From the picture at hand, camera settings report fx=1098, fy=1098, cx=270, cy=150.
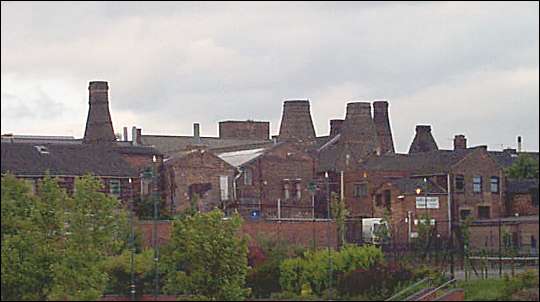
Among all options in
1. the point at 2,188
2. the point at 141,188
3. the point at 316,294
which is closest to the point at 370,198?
the point at 141,188

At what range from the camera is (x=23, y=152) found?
4109 cm

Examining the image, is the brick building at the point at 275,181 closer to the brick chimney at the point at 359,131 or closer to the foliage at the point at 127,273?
the brick chimney at the point at 359,131

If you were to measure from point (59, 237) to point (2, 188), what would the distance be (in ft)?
20.2

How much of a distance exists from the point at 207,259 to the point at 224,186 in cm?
2200

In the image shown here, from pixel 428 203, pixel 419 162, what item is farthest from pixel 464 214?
pixel 419 162

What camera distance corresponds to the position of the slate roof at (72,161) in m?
41.0

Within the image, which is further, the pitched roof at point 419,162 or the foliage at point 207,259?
the pitched roof at point 419,162

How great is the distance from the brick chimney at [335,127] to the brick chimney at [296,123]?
130 centimetres

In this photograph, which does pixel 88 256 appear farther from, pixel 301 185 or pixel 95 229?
pixel 301 185

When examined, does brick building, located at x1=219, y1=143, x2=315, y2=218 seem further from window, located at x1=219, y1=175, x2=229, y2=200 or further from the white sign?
the white sign

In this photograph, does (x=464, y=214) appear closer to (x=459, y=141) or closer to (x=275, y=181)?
(x=275, y=181)

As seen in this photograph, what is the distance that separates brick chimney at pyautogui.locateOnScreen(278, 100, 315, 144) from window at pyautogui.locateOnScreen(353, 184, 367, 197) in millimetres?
15050

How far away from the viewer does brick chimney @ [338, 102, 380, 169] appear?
59125 mm

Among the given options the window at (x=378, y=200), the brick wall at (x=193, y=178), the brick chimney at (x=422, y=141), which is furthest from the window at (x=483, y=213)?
the brick chimney at (x=422, y=141)
